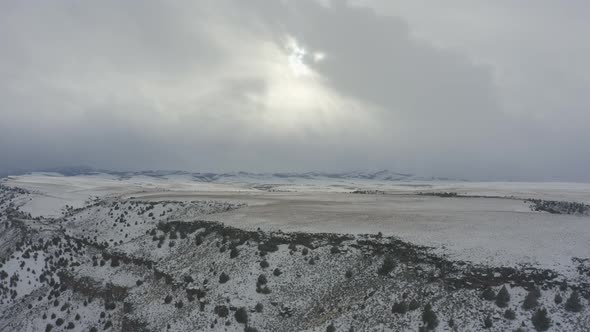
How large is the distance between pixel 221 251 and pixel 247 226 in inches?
220

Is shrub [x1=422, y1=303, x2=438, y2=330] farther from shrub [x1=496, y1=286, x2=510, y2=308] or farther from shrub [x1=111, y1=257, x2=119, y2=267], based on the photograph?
shrub [x1=111, y1=257, x2=119, y2=267]

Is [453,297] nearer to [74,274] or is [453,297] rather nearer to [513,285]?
[513,285]

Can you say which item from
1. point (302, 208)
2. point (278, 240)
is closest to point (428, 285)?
point (278, 240)

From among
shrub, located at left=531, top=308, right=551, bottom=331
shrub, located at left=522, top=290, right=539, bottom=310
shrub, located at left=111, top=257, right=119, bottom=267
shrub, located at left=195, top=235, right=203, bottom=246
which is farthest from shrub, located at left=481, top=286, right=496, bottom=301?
shrub, located at left=111, top=257, right=119, bottom=267

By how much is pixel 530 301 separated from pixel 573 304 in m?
1.84

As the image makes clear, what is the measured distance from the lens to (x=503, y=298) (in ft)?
61.2

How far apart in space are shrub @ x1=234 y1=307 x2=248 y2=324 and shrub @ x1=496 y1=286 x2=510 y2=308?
13.2m

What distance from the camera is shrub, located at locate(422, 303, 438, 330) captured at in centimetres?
1791

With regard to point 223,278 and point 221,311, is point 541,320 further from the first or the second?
point 223,278

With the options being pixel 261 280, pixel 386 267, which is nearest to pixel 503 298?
pixel 386 267

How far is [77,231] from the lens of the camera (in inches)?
1796

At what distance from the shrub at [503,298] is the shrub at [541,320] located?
1.30m

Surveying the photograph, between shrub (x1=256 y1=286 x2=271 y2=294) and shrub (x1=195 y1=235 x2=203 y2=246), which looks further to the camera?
shrub (x1=195 y1=235 x2=203 y2=246)

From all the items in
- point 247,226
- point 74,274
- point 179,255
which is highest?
point 247,226
